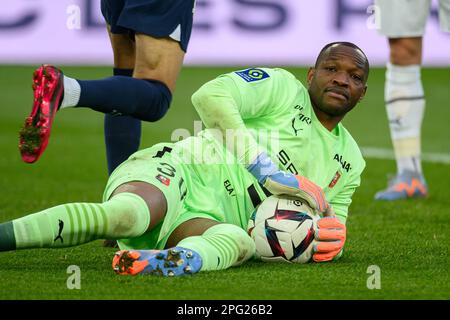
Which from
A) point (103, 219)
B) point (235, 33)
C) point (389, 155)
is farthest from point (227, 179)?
point (235, 33)

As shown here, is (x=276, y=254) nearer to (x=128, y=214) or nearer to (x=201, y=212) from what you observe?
(x=201, y=212)

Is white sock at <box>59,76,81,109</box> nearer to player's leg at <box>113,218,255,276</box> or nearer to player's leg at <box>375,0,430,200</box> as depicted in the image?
player's leg at <box>113,218,255,276</box>

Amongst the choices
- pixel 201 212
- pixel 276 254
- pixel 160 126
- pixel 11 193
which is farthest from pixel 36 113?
pixel 160 126

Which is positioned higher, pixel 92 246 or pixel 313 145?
pixel 313 145

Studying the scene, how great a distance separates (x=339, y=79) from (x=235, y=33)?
9.15 m

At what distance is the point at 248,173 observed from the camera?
170 inches

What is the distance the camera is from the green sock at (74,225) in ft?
12.2

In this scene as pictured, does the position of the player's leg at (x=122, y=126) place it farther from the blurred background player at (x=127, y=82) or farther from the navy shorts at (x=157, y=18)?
the navy shorts at (x=157, y=18)

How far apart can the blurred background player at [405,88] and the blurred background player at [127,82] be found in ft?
7.45

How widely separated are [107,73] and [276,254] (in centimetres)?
924

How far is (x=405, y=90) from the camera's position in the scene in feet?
22.5

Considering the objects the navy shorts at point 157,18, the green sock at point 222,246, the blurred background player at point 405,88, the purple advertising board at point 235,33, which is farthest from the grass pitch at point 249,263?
the purple advertising board at point 235,33

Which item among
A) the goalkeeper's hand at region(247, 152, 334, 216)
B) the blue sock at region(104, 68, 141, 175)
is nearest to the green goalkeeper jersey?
the goalkeeper's hand at region(247, 152, 334, 216)

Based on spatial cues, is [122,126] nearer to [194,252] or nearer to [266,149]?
[266,149]
